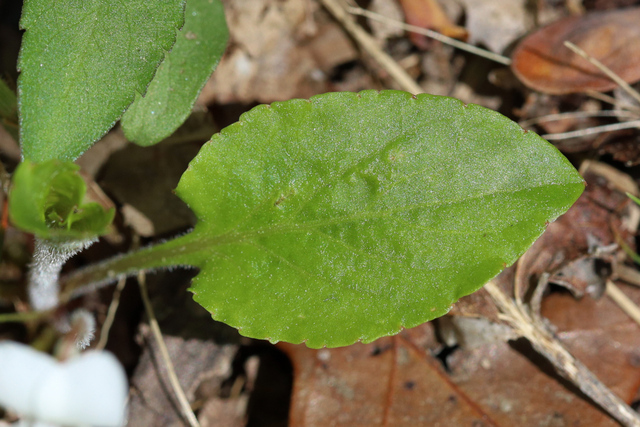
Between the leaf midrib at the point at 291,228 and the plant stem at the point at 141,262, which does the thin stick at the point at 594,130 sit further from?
the plant stem at the point at 141,262

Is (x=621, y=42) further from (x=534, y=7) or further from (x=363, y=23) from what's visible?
(x=363, y=23)

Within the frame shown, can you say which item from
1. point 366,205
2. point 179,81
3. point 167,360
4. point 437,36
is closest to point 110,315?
point 167,360

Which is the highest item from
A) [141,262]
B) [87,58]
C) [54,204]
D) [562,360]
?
[87,58]

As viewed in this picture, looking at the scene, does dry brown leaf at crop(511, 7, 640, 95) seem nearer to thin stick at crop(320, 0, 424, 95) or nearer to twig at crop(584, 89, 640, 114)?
twig at crop(584, 89, 640, 114)

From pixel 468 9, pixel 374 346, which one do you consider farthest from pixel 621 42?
pixel 374 346

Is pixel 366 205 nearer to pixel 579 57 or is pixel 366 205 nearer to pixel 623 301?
pixel 623 301

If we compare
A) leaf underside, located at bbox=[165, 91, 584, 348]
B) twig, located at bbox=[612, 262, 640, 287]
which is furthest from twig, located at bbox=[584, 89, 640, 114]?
leaf underside, located at bbox=[165, 91, 584, 348]
